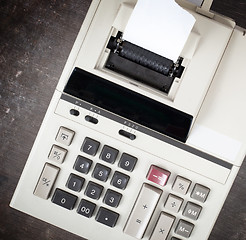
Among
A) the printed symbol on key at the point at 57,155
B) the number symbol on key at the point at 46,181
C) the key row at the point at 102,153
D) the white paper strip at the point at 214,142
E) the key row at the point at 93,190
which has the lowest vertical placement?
the number symbol on key at the point at 46,181

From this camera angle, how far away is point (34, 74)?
2.70 ft

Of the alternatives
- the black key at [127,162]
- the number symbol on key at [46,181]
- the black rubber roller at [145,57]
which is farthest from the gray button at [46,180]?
the black rubber roller at [145,57]

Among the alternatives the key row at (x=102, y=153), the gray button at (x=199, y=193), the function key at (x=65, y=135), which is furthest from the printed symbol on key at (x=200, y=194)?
the function key at (x=65, y=135)

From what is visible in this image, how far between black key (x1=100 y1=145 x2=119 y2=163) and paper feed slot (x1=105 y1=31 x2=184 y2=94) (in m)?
0.13

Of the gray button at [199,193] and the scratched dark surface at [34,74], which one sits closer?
the gray button at [199,193]

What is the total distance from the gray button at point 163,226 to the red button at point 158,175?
0.06m

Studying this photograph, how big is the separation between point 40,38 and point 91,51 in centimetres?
20

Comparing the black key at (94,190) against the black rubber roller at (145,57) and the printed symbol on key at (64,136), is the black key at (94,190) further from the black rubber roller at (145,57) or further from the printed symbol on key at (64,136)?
the black rubber roller at (145,57)

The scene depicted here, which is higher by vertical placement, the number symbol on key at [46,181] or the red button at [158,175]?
the red button at [158,175]

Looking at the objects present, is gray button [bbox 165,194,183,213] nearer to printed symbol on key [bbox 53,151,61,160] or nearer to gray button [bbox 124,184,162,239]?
gray button [bbox 124,184,162,239]

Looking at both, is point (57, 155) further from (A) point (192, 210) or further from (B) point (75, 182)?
(A) point (192, 210)

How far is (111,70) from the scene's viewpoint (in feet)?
2.21

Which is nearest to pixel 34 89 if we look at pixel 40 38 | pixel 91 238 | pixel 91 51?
pixel 40 38

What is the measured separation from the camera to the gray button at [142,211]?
2.23 feet
